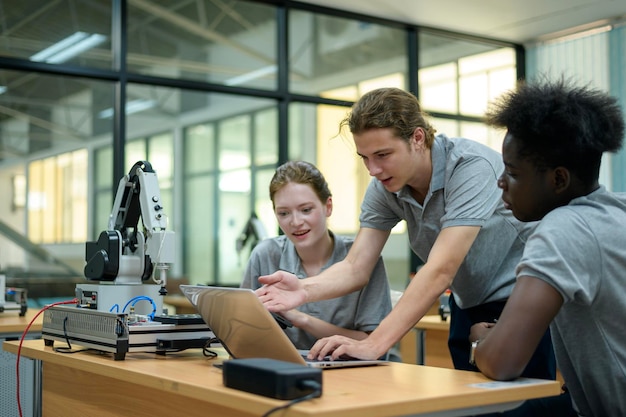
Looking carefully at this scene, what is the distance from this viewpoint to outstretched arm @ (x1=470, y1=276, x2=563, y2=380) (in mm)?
1367

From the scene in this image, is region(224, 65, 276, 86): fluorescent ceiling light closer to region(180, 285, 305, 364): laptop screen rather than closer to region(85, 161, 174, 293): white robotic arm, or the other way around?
region(85, 161, 174, 293): white robotic arm

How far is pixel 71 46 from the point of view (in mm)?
5402

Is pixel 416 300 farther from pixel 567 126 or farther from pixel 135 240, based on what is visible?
pixel 135 240

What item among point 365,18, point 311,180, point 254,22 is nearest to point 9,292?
point 311,180

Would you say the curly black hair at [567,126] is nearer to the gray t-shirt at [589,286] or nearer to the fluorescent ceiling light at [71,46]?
the gray t-shirt at [589,286]

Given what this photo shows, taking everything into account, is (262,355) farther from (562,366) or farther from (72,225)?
(72,225)

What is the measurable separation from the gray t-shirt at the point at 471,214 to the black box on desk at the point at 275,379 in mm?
784

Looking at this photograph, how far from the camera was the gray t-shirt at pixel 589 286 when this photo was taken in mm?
1381

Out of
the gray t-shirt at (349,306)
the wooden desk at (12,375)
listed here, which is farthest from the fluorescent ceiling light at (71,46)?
the gray t-shirt at (349,306)

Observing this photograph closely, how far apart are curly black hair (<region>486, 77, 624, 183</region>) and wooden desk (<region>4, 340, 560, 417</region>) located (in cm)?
44

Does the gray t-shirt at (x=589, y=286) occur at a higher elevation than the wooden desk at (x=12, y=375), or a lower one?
higher

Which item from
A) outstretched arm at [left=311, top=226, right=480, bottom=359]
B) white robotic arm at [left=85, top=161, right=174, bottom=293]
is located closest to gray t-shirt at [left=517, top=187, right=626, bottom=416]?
outstretched arm at [left=311, top=226, right=480, bottom=359]

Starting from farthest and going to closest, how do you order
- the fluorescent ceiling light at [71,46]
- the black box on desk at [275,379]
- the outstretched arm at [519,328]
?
the fluorescent ceiling light at [71,46] → the outstretched arm at [519,328] → the black box on desk at [275,379]

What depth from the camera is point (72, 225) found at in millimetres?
9898
